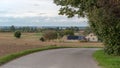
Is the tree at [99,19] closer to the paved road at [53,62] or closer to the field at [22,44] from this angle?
the paved road at [53,62]

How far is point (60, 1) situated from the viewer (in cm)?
3444

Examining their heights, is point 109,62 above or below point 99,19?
below

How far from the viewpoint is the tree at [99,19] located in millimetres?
23419

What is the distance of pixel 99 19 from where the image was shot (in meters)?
24.0

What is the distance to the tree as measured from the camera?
922 inches

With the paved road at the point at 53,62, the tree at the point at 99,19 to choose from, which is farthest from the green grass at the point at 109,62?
the tree at the point at 99,19

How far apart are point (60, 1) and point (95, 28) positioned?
4.62 metres

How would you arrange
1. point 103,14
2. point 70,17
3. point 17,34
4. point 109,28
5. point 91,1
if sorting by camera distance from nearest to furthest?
point 103,14
point 91,1
point 109,28
point 70,17
point 17,34

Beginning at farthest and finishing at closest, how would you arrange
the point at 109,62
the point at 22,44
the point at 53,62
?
the point at 22,44 → the point at 53,62 → the point at 109,62

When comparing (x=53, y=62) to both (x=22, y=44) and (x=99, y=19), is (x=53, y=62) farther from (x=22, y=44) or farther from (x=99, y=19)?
(x=22, y=44)

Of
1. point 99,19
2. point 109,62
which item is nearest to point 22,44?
point 99,19

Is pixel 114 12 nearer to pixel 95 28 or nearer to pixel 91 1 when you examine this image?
pixel 91 1

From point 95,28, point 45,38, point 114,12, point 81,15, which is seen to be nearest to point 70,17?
point 81,15

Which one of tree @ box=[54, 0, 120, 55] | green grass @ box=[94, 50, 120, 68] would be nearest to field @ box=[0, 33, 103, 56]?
tree @ box=[54, 0, 120, 55]
